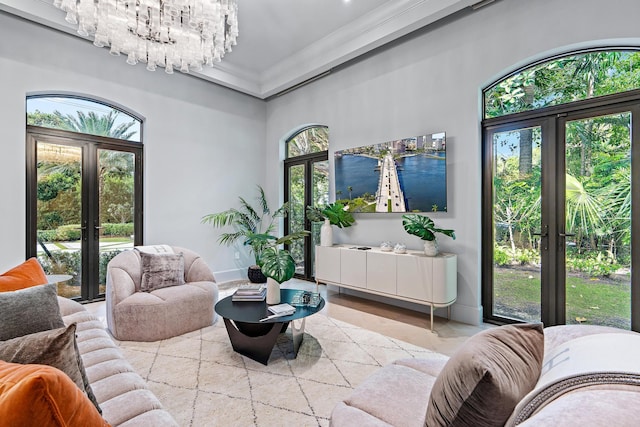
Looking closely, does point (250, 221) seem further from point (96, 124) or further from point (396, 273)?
point (396, 273)

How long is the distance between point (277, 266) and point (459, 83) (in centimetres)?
289

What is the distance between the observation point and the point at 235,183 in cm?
556

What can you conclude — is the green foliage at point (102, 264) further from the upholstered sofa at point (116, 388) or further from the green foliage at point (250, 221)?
the upholstered sofa at point (116, 388)

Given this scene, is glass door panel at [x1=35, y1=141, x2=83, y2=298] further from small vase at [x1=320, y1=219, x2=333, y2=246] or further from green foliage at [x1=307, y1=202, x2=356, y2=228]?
green foliage at [x1=307, y1=202, x2=356, y2=228]

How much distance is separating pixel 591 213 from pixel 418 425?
2.85 m

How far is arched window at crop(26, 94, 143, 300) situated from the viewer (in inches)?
147

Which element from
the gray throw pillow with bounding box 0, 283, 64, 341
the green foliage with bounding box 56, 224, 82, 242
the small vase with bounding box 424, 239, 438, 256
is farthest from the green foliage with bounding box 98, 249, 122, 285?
the small vase with bounding box 424, 239, 438, 256

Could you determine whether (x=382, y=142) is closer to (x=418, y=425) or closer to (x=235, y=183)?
(x=235, y=183)

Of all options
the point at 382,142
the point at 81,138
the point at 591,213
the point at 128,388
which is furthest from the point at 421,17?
the point at 81,138

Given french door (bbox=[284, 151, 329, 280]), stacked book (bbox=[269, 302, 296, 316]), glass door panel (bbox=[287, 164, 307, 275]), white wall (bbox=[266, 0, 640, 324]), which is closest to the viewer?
stacked book (bbox=[269, 302, 296, 316])

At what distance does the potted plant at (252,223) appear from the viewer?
16.8ft

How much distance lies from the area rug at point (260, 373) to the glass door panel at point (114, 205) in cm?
196

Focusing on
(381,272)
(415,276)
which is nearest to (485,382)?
(415,276)

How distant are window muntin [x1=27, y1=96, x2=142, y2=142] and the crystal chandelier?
75.1 inches
